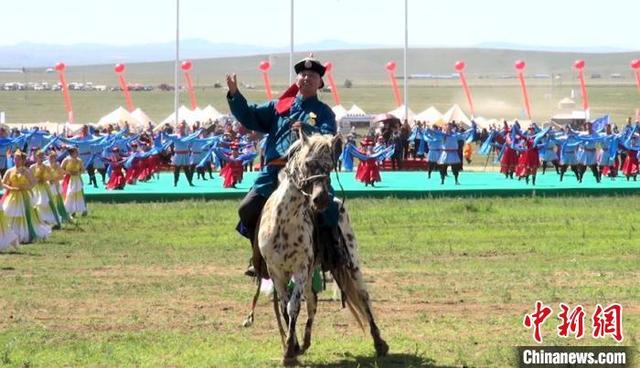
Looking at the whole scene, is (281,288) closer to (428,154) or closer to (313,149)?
(313,149)

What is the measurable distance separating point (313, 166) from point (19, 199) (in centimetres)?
1230

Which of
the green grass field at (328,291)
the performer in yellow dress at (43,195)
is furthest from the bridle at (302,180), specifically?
the performer in yellow dress at (43,195)

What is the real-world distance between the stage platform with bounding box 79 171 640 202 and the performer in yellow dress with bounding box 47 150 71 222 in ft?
19.4

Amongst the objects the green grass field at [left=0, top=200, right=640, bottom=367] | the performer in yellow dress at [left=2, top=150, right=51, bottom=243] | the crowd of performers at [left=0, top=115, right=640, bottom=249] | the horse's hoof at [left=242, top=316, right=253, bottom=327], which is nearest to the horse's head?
the green grass field at [left=0, top=200, right=640, bottom=367]

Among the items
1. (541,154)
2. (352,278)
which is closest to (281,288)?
(352,278)

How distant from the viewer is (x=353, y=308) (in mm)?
11594

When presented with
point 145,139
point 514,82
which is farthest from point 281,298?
point 514,82

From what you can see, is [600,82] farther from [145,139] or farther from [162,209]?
[162,209]

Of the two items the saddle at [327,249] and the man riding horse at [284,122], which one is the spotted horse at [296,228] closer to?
the saddle at [327,249]

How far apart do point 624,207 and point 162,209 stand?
8905 millimetres

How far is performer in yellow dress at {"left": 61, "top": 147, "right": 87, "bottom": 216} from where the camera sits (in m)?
25.9

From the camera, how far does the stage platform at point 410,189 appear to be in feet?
103

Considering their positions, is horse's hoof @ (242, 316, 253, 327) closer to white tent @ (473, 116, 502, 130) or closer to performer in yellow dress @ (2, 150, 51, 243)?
performer in yellow dress @ (2, 150, 51, 243)

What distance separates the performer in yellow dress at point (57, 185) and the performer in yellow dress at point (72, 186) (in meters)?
0.58
